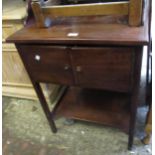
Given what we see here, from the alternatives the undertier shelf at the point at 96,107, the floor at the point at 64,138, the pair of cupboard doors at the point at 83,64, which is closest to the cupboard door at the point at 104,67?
the pair of cupboard doors at the point at 83,64

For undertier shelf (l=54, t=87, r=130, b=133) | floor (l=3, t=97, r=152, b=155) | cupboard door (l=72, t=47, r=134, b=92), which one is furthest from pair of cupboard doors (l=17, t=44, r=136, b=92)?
floor (l=3, t=97, r=152, b=155)

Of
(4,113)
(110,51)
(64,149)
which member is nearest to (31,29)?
(110,51)

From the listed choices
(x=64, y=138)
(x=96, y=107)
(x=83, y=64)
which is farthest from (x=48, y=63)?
(x=64, y=138)

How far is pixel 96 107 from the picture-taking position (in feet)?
4.59

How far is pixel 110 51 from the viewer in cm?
85

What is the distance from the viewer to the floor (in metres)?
1.33

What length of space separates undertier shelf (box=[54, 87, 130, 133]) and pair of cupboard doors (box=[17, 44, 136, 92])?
37 centimetres

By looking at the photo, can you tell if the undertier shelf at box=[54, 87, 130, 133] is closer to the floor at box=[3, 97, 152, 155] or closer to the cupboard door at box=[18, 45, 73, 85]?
the floor at box=[3, 97, 152, 155]

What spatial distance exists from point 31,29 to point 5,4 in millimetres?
693

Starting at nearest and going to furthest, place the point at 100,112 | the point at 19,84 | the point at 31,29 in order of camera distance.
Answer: the point at 31,29, the point at 100,112, the point at 19,84

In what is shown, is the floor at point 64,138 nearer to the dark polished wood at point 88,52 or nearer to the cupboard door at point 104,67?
the dark polished wood at point 88,52

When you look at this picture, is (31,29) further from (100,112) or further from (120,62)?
(100,112)

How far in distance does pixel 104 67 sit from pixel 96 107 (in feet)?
1.79

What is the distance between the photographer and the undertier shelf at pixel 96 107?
1292 millimetres
